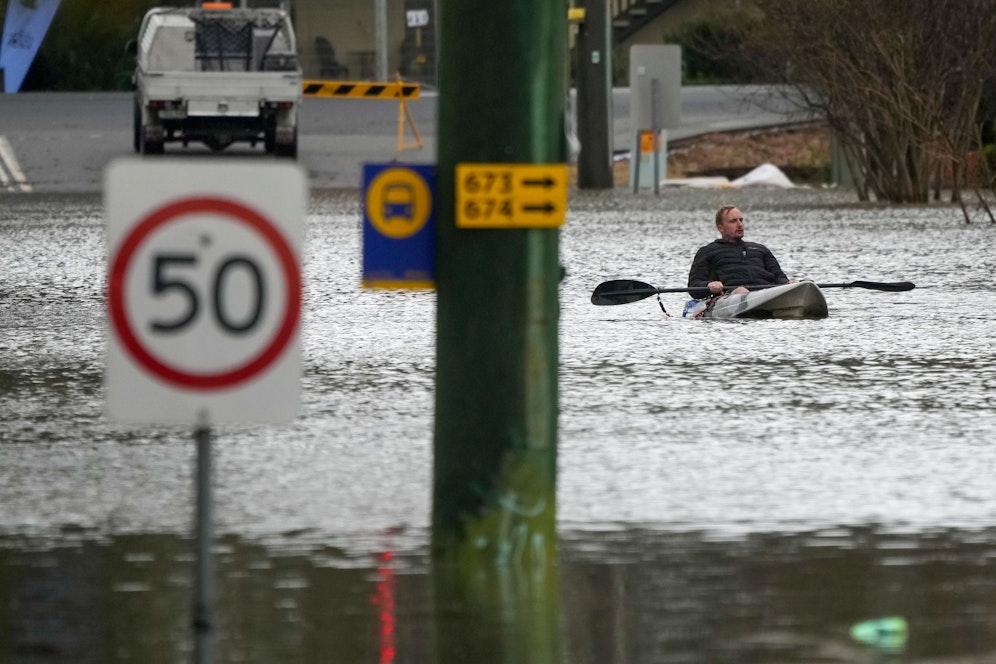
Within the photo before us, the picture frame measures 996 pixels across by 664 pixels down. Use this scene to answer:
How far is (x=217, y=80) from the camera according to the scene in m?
32.4

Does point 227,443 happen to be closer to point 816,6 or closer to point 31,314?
point 31,314

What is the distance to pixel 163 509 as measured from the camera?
743 cm

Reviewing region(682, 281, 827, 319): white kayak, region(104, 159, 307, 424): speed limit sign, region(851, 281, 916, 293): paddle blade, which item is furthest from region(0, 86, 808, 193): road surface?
region(104, 159, 307, 424): speed limit sign

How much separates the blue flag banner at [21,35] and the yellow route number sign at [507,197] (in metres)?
48.2

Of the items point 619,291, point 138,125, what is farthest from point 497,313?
point 138,125

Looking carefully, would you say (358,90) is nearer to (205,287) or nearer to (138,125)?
(138,125)

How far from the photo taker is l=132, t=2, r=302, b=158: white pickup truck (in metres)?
32.4

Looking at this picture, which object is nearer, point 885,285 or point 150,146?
point 885,285

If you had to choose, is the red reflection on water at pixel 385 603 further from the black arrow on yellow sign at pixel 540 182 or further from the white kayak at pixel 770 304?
the white kayak at pixel 770 304

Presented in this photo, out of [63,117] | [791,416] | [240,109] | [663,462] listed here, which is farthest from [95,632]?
[63,117]

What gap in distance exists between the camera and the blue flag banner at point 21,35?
52.8m

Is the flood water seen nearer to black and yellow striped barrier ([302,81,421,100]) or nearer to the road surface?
the road surface

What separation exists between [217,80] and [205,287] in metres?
28.2

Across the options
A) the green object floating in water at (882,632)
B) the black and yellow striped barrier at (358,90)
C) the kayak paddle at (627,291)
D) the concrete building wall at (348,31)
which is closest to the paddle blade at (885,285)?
the kayak paddle at (627,291)
